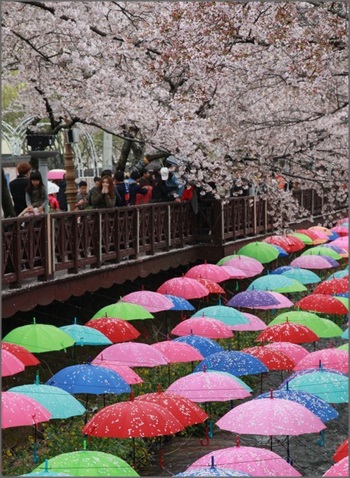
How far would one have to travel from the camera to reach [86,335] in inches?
632

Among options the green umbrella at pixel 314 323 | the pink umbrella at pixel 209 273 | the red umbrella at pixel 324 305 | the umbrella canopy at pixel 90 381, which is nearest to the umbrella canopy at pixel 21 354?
the umbrella canopy at pixel 90 381

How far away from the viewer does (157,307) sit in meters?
18.9

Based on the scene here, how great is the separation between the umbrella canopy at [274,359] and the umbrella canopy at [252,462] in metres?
5.72

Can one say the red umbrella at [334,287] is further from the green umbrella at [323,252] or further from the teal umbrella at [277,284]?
the green umbrella at [323,252]

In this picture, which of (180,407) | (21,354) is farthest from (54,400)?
(21,354)

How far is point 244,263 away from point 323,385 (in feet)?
34.6

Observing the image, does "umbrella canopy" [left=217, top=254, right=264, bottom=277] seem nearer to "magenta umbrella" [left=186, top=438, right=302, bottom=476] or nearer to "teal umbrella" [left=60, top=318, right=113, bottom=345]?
"teal umbrella" [left=60, top=318, right=113, bottom=345]

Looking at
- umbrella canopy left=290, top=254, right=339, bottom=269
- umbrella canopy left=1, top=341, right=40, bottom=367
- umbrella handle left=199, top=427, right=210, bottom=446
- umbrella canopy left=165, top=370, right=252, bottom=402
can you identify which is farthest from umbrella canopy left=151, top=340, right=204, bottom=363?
umbrella canopy left=290, top=254, right=339, bottom=269

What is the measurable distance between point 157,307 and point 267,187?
6180mm

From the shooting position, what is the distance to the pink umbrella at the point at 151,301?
62.1 feet

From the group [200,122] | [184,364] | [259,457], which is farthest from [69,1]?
[259,457]

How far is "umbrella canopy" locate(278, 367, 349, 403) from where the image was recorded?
46.0 ft

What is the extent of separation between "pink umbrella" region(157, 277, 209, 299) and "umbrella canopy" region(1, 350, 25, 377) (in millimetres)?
7279

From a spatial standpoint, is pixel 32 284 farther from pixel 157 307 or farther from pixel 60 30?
pixel 60 30
